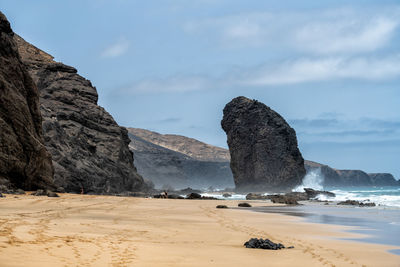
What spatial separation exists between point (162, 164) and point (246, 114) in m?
73.8

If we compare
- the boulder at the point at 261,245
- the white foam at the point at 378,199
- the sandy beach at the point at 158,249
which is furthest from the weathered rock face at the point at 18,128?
the white foam at the point at 378,199

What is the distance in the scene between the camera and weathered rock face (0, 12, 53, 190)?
2988 cm

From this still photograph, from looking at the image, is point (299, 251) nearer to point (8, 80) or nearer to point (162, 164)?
point (8, 80)

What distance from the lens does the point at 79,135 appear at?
2242 inches

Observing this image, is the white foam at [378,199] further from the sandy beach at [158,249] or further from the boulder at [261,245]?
the boulder at [261,245]

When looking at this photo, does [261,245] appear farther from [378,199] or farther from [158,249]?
[378,199]

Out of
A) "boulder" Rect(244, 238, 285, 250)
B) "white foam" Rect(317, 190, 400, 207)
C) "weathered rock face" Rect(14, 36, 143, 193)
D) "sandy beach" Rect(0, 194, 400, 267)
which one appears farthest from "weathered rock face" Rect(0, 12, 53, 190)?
"white foam" Rect(317, 190, 400, 207)

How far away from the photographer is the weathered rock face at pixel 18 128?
29.9 m

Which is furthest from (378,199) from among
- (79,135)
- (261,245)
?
(261,245)

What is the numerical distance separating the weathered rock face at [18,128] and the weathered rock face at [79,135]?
11.7 meters

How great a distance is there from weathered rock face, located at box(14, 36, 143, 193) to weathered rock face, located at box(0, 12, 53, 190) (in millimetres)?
11727

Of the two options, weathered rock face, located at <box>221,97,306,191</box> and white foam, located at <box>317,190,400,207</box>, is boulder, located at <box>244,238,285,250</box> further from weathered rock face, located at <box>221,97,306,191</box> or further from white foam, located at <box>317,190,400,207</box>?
weathered rock face, located at <box>221,97,306,191</box>

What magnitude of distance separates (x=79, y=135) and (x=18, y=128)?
84.8 feet

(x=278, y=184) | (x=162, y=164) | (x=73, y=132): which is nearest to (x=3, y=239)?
(x=73, y=132)
